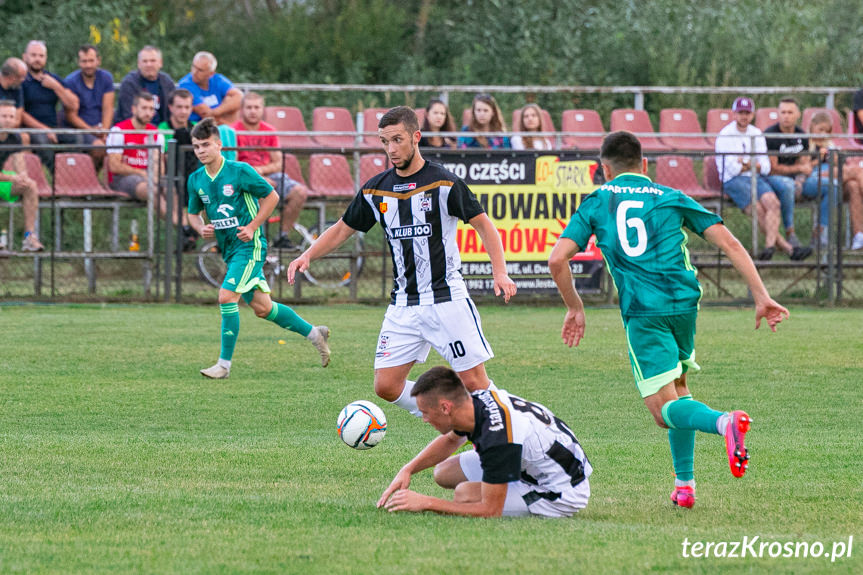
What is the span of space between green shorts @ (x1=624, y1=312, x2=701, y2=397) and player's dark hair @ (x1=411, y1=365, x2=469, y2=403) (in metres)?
1.01

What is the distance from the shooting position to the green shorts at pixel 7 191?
1559 centimetres

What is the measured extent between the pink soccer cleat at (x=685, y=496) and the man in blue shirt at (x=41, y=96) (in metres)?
12.7

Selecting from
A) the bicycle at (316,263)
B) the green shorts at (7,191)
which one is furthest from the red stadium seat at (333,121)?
the green shorts at (7,191)

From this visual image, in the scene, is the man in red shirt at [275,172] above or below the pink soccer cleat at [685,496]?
above

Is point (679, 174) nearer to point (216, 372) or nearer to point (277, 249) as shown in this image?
point (277, 249)

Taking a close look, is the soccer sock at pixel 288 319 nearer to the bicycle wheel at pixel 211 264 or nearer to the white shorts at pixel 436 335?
the white shorts at pixel 436 335

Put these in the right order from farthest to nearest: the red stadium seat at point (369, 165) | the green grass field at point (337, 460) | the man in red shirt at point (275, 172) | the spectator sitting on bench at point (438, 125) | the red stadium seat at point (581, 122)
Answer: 1. the red stadium seat at point (581, 122)
2. the red stadium seat at point (369, 165)
3. the spectator sitting on bench at point (438, 125)
4. the man in red shirt at point (275, 172)
5. the green grass field at point (337, 460)

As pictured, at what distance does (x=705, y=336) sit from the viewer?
1284 centimetres

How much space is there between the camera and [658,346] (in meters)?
5.75

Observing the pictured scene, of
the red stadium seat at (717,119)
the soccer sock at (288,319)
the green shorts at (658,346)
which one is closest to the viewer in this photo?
the green shorts at (658,346)

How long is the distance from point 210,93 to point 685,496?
1233 cm

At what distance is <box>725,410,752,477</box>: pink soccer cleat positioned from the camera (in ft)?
17.1

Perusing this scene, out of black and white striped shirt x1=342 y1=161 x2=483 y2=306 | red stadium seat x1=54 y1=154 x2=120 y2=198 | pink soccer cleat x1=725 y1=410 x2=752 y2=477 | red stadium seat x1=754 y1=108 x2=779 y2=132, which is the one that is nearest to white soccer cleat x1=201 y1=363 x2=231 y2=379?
black and white striped shirt x1=342 y1=161 x2=483 y2=306

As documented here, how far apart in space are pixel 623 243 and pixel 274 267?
34.7 feet
